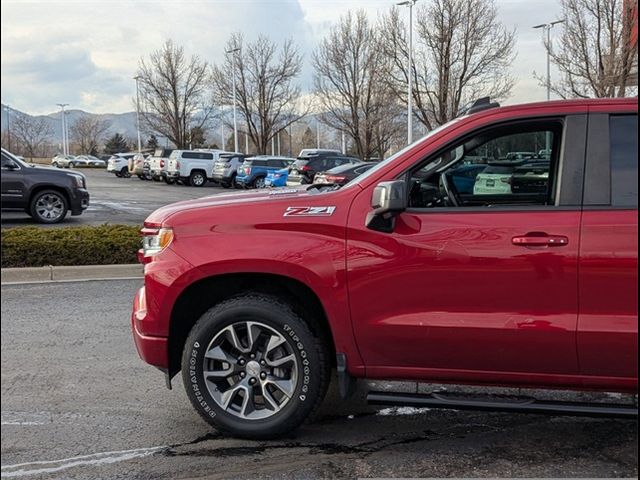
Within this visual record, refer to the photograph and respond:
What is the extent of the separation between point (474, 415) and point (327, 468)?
123 cm

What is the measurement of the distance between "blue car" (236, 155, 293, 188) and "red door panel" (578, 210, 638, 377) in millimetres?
24688

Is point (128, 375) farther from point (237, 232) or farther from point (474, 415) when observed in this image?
point (474, 415)

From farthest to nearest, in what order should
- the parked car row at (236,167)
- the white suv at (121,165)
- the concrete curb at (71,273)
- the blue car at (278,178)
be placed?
the white suv at (121,165) → the blue car at (278,178) → the parked car row at (236,167) → the concrete curb at (71,273)

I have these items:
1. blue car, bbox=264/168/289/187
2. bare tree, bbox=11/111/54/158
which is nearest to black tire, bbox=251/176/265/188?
blue car, bbox=264/168/289/187

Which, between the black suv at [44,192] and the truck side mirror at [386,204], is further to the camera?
the black suv at [44,192]

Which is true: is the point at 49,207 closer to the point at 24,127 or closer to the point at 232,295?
the point at 24,127

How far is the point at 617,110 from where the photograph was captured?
344cm

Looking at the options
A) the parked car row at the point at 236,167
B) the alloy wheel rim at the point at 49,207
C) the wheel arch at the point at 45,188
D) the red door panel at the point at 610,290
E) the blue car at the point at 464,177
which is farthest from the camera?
the parked car row at the point at 236,167

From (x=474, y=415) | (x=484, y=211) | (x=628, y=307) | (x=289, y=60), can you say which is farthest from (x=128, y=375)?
(x=289, y=60)

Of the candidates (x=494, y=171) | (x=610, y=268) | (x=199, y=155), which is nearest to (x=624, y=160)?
(x=610, y=268)

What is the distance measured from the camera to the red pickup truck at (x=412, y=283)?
3.32 m

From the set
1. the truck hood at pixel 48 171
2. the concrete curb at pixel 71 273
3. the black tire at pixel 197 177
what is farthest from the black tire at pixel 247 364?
the black tire at pixel 197 177

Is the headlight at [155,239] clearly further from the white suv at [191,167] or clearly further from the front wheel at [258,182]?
the white suv at [191,167]

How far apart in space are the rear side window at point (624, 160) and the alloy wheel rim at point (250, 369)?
2.01 metres
